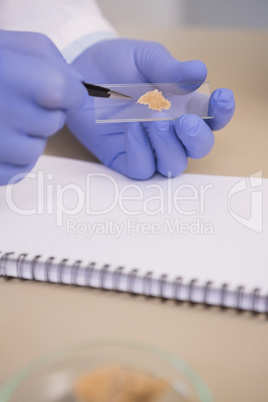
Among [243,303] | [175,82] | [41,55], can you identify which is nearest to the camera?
[243,303]

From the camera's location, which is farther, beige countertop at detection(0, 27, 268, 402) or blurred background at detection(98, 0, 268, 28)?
blurred background at detection(98, 0, 268, 28)

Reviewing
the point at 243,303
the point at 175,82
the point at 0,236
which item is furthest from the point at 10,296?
the point at 175,82

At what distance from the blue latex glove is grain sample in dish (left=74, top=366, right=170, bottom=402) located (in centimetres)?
33

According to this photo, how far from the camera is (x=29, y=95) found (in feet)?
1.58

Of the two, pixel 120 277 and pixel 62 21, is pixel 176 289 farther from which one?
pixel 62 21

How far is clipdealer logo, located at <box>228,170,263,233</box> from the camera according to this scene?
0.51 m

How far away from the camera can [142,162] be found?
598 mm

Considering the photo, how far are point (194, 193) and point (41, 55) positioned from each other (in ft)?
Result: 0.72

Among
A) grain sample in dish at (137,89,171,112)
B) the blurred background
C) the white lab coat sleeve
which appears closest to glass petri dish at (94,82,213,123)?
grain sample in dish at (137,89,171,112)

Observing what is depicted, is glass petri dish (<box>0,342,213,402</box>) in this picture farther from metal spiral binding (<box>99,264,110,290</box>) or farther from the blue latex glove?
the blue latex glove

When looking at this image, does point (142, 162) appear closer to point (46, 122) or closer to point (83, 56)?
point (46, 122)

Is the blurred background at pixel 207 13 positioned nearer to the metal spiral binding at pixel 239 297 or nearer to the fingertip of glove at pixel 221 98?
the fingertip of glove at pixel 221 98

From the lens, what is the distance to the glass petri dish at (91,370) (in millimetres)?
277

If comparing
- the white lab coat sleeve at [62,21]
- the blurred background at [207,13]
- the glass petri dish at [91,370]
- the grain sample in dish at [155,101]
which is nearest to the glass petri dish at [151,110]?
the grain sample in dish at [155,101]
